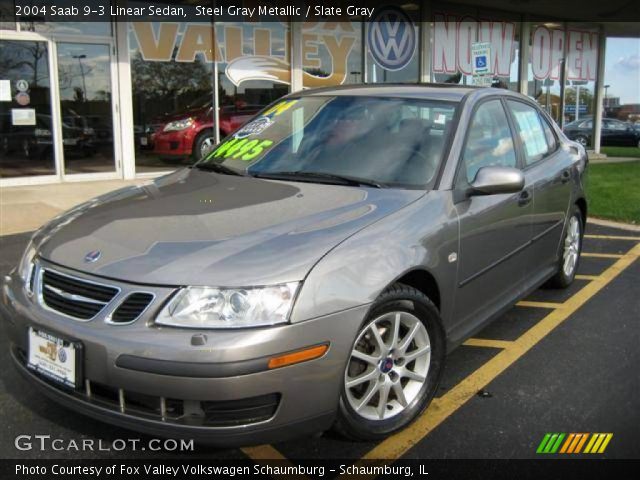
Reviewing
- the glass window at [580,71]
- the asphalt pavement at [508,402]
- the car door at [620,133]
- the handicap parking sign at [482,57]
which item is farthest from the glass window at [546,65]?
the asphalt pavement at [508,402]

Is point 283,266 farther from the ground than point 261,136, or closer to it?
closer to it

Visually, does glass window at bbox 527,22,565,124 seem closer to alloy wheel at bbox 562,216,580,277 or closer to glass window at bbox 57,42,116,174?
glass window at bbox 57,42,116,174

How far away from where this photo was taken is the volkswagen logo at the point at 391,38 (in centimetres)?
1462

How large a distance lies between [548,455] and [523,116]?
2.48 metres

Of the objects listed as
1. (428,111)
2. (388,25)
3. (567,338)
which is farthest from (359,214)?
(388,25)

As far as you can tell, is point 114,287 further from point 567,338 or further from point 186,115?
point 186,115

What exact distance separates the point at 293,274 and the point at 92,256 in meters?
0.88

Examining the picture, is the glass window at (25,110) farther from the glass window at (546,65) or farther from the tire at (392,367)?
the glass window at (546,65)

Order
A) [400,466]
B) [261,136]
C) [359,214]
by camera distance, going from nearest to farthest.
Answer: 1. [400,466]
2. [359,214]
3. [261,136]

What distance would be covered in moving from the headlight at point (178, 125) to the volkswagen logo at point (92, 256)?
373 inches

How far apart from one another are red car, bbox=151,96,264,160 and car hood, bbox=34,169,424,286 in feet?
27.9

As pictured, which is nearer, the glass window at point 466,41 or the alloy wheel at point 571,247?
the alloy wheel at point 571,247

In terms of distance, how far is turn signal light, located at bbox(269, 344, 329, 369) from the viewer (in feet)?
7.50

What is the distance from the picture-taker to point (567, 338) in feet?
13.6
